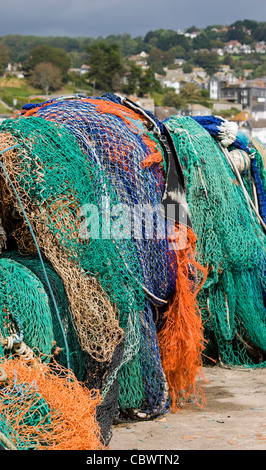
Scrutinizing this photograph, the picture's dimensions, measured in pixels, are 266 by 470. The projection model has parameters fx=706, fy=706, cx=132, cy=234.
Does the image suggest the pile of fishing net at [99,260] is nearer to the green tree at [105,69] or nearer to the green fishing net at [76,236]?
the green fishing net at [76,236]

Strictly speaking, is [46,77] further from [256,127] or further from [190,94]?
[190,94]

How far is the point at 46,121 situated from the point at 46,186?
562mm

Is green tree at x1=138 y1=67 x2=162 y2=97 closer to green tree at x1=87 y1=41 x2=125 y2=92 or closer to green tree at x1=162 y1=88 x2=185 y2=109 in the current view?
green tree at x1=162 y1=88 x2=185 y2=109

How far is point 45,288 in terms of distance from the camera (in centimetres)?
468

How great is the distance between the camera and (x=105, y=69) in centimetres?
10569

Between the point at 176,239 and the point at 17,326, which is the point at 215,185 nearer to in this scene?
the point at 176,239

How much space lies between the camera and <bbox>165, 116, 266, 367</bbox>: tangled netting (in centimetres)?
602

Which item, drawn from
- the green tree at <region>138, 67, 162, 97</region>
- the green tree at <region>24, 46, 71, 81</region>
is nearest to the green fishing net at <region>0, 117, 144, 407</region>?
the green tree at <region>138, 67, 162, 97</region>

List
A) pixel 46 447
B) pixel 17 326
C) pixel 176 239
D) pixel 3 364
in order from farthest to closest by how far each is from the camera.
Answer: pixel 176 239, pixel 17 326, pixel 3 364, pixel 46 447

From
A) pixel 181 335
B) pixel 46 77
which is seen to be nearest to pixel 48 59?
pixel 46 77

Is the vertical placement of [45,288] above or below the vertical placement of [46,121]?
below

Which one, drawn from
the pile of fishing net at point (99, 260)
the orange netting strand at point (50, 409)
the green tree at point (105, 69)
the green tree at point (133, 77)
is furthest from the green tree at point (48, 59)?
the orange netting strand at point (50, 409)

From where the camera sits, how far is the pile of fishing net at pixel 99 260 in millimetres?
4645

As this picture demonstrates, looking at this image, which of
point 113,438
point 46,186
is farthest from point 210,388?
point 46,186
